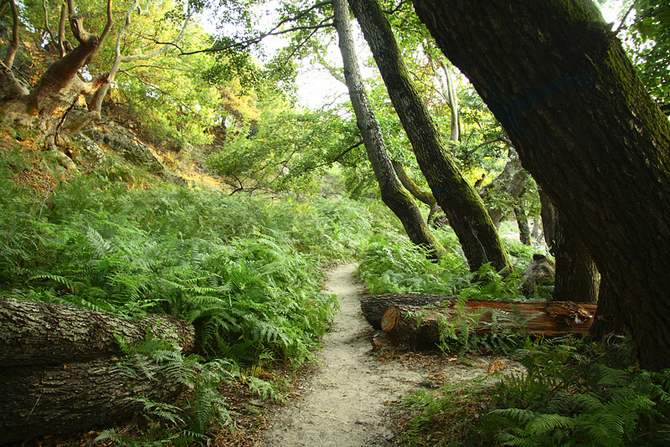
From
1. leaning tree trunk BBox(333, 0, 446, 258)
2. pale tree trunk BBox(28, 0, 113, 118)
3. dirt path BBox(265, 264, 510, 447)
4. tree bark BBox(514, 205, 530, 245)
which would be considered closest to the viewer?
dirt path BBox(265, 264, 510, 447)

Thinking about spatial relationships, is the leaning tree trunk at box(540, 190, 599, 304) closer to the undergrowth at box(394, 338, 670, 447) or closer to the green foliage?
the green foliage

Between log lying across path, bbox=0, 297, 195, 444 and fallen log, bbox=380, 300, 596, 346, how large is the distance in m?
2.65

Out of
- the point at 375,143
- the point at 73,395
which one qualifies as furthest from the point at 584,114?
the point at 375,143

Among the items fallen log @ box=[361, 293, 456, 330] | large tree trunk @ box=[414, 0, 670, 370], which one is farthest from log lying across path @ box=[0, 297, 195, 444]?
large tree trunk @ box=[414, 0, 670, 370]

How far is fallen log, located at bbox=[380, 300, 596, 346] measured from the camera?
4172mm

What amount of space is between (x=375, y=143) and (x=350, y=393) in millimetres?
5956

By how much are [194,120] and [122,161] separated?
3499 mm

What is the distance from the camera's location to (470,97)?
11.8 metres

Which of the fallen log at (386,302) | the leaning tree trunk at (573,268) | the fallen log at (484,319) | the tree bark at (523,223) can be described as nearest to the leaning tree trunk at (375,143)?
the fallen log at (386,302)

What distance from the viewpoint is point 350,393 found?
3705 millimetres

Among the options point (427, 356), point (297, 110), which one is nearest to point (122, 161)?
point (297, 110)

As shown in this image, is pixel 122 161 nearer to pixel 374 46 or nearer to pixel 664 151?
pixel 374 46

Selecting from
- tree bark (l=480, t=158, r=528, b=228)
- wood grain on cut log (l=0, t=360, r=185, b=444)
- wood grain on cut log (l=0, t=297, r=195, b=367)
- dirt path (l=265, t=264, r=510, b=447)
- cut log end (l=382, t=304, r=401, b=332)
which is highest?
tree bark (l=480, t=158, r=528, b=228)

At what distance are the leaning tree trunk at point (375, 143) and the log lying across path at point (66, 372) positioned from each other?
20.6 feet
